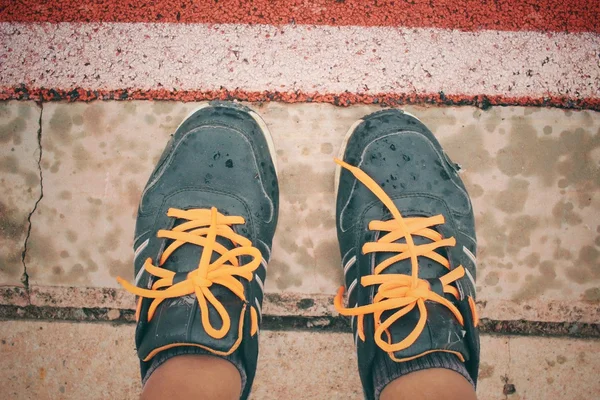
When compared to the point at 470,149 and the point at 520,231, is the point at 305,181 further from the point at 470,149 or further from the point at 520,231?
the point at 520,231

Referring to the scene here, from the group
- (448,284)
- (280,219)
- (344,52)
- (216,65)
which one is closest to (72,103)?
(216,65)

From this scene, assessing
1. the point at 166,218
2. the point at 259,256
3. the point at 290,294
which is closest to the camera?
the point at 259,256

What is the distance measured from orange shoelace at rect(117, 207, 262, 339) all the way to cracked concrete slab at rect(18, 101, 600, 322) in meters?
0.23

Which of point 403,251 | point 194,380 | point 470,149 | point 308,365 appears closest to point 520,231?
point 470,149

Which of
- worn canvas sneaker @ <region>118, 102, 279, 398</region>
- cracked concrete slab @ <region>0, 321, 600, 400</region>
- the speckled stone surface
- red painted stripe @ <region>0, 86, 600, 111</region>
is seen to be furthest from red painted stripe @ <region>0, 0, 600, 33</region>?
cracked concrete slab @ <region>0, 321, 600, 400</region>

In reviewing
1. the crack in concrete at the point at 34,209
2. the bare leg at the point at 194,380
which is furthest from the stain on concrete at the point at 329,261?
the crack in concrete at the point at 34,209

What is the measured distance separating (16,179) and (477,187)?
183cm

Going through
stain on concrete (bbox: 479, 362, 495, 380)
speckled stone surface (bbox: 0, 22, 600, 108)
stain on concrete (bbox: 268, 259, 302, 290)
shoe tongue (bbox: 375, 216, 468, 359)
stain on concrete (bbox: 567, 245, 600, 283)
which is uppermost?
speckled stone surface (bbox: 0, 22, 600, 108)

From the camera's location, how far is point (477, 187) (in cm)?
152

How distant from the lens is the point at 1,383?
1.59 metres

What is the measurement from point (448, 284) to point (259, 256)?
64 cm

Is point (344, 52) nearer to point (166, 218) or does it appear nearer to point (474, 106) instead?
point (474, 106)

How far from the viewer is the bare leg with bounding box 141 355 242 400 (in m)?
1.06

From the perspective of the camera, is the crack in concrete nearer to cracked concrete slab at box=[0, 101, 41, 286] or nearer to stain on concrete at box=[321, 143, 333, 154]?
Result: cracked concrete slab at box=[0, 101, 41, 286]
